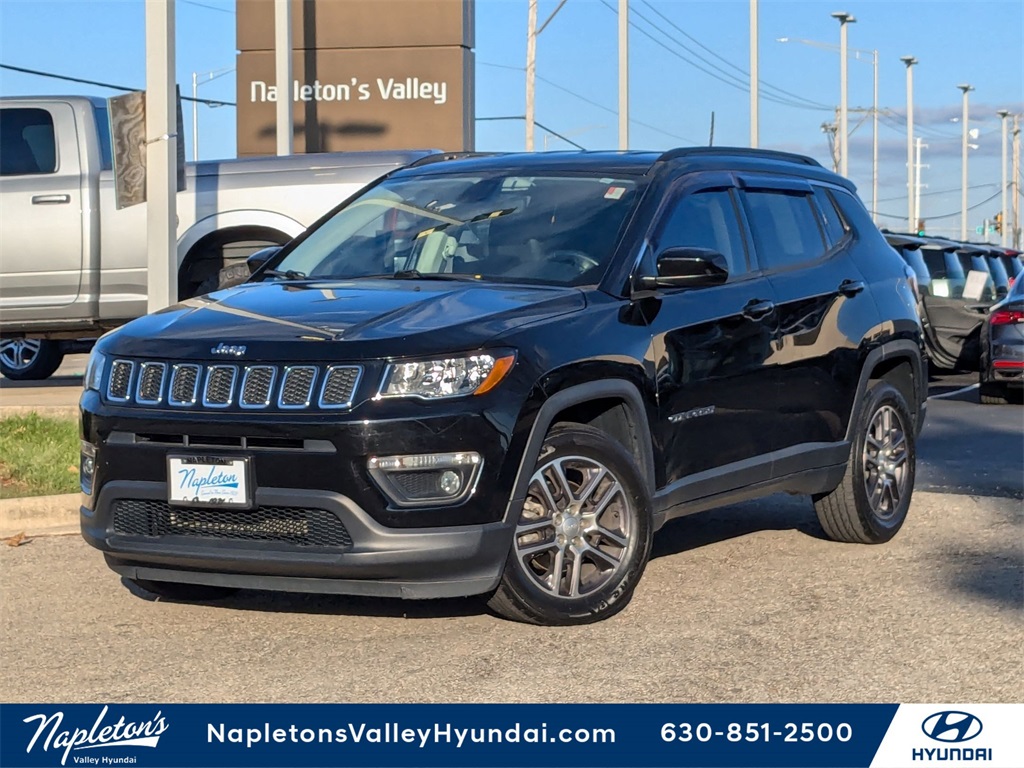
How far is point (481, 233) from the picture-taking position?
6566mm

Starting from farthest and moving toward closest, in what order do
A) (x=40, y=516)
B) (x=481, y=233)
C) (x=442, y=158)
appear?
1. (x=40, y=516)
2. (x=442, y=158)
3. (x=481, y=233)

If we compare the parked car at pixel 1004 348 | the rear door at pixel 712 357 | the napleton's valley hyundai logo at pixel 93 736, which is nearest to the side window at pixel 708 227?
the rear door at pixel 712 357

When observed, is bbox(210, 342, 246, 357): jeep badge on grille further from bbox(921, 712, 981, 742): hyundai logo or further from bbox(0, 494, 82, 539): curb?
bbox(0, 494, 82, 539): curb

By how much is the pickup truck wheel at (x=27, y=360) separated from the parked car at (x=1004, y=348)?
9028 millimetres

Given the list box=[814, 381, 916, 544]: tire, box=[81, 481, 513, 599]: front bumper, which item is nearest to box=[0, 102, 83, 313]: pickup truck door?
box=[814, 381, 916, 544]: tire

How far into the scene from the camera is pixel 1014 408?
14.9 metres

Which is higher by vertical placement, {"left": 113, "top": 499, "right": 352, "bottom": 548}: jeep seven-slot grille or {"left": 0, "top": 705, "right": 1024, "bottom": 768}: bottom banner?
{"left": 113, "top": 499, "right": 352, "bottom": 548}: jeep seven-slot grille

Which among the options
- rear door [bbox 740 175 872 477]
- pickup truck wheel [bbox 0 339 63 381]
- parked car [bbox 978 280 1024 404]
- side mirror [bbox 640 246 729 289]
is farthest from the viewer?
pickup truck wheel [bbox 0 339 63 381]

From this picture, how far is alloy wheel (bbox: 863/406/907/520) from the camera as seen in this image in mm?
7562

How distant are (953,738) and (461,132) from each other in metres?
19.2

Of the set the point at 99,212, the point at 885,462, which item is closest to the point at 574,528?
the point at 885,462

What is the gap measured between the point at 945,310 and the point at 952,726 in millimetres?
13061

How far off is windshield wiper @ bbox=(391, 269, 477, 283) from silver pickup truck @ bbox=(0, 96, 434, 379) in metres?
5.68

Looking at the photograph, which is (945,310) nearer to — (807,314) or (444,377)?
(807,314)
